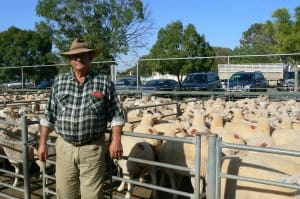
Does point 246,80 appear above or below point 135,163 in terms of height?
above

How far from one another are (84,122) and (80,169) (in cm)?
49

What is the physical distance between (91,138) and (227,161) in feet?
5.08

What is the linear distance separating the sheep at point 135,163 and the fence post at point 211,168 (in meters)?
2.29

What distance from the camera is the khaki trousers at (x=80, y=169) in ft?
13.4

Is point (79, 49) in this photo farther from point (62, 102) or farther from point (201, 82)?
point (201, 82)

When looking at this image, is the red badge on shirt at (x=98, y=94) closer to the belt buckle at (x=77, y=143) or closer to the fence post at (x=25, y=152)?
the belt buckle at (x=77, y=143)

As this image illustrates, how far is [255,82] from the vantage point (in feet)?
74.8

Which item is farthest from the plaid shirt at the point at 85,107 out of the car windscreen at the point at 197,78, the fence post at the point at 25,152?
the car windscreen at the point at 197,78

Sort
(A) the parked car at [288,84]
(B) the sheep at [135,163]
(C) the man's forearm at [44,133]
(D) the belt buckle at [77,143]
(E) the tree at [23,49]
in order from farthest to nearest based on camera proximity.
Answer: (E) the tree at [23,49], (A) the parked car at [288,84], (B) the sheep at [135,163], (C) the man's forearm at [44,133], (D) the belt buckle at [77,143]

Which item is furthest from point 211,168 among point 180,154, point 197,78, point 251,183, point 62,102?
point 197,78

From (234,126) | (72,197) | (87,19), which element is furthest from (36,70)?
(72,197)

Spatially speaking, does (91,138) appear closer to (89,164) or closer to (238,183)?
(89,164)

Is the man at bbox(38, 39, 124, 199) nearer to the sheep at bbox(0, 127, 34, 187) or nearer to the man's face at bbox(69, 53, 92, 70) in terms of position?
the man's face at bbox(69, 53, 92, 70)

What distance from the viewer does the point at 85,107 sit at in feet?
13.2
